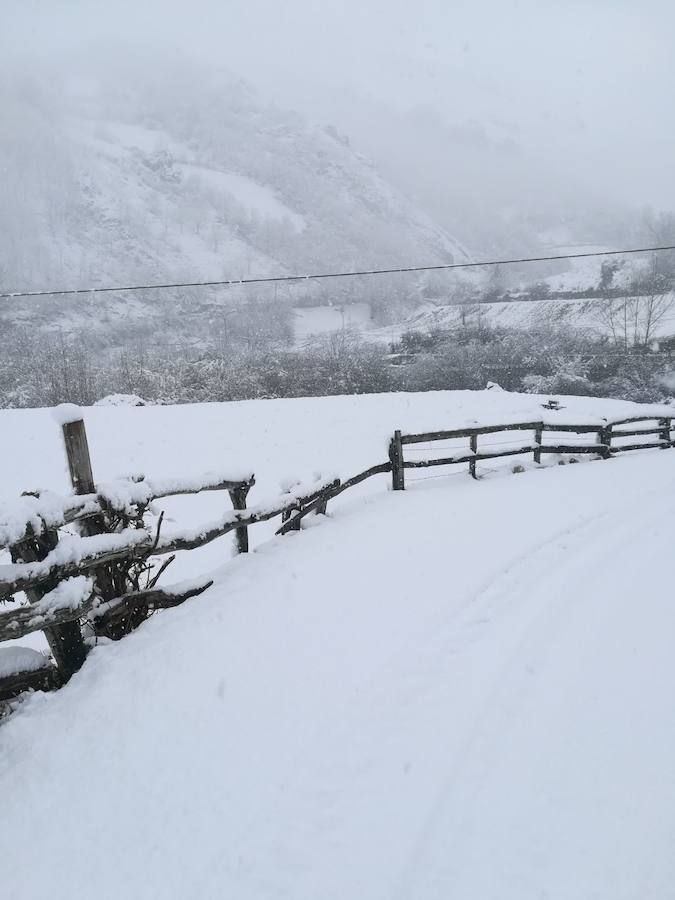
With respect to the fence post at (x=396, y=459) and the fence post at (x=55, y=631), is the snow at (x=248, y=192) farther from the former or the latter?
the fence post at (x=55, y=631)

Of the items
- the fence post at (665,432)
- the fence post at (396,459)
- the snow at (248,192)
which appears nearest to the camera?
the fence post at (396,459)

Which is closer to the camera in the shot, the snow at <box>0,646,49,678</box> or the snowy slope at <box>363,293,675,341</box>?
the snow at <box>0,646,49,678</box>

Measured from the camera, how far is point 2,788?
2684mm

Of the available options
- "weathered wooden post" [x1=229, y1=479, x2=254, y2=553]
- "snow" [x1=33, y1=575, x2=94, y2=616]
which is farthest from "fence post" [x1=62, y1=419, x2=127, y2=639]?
"weathered wooden post" [x1=229, y1=479, x2=254, y2=553]

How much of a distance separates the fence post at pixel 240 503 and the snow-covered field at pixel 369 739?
0.74ft

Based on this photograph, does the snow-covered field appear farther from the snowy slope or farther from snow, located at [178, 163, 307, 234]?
snow, located at [178, 163, 307, 234]

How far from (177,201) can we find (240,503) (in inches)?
6816

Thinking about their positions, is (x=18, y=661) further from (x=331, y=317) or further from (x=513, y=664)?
(x=331, y=317)

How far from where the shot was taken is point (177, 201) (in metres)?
151

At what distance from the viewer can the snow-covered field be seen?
2270 mm

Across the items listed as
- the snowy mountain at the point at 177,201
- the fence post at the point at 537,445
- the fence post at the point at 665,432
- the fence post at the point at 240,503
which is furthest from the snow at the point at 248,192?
the fence post at the point at 240,503

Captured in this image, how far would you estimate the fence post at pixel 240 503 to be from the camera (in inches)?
205

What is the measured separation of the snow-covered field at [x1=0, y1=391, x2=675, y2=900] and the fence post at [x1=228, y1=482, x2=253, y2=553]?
0.22 meters

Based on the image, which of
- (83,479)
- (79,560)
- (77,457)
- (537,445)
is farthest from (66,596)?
(537,445)
